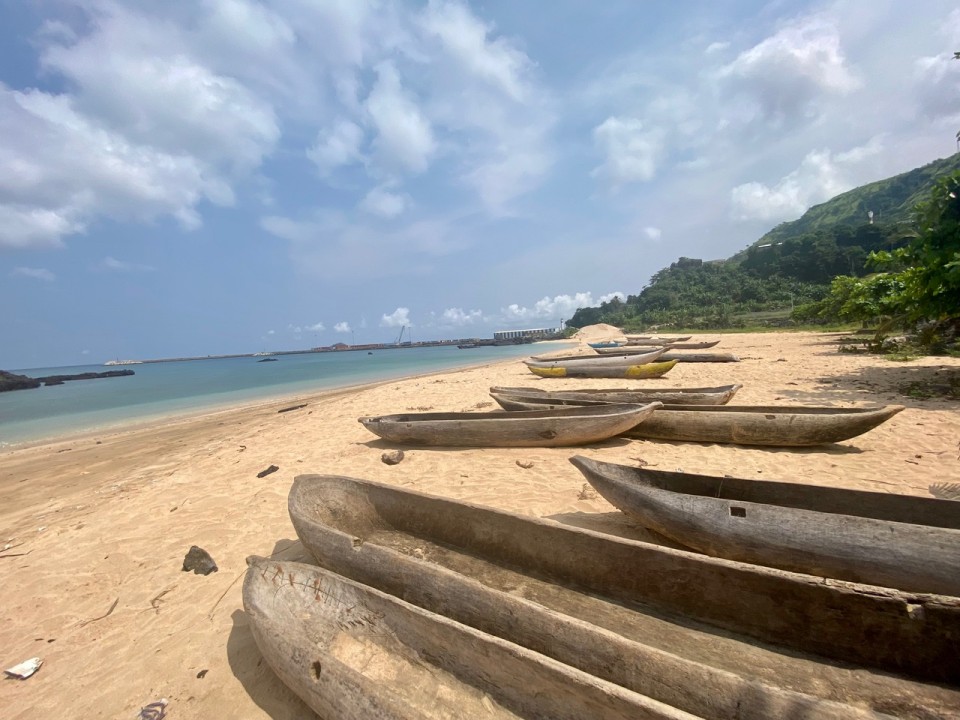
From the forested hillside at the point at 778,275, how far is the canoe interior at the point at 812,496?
49870 mm

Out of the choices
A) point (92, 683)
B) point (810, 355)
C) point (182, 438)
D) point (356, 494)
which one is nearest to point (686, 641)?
point (356, 494)

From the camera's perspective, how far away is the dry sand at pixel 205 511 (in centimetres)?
281

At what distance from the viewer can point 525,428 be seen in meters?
6.84

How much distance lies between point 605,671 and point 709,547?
1.76m

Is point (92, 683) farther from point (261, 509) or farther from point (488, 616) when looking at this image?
point (488, 616)

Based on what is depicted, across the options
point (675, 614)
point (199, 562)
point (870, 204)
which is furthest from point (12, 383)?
point (870, 204)

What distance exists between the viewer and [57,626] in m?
3.48

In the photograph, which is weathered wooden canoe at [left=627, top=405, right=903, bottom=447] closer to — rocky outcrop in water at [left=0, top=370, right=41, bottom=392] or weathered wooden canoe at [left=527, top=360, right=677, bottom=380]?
weathered wooden canoe at [left=527, top=360, right=677, bottom=380]

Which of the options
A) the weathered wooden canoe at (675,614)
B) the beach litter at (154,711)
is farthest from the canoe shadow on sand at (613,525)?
the beach litter at (154,711)

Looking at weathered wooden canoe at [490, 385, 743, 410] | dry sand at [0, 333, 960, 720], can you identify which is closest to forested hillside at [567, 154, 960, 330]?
weathered wooden canoe at [490, 385, 743, 410]

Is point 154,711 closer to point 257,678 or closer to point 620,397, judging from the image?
point 257,678

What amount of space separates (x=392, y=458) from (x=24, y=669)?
4.31 meters

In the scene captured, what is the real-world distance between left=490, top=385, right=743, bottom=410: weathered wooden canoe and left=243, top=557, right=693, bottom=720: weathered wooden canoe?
6.24 meters

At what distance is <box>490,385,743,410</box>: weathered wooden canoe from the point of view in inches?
332
